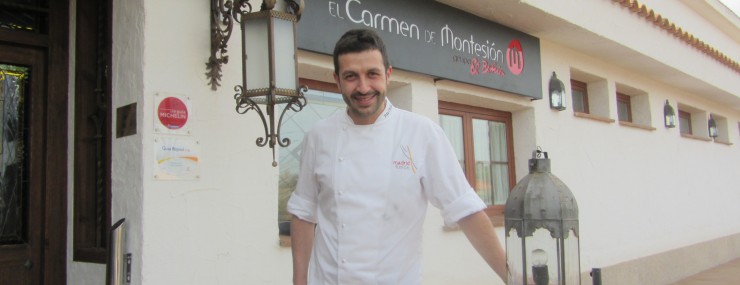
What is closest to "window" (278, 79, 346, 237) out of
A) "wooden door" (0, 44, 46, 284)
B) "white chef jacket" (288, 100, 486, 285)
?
"wooden door" (0, 44, 46, 284)

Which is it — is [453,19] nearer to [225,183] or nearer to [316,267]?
[225,183]

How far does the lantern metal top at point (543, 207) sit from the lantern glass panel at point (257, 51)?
1.45 metres

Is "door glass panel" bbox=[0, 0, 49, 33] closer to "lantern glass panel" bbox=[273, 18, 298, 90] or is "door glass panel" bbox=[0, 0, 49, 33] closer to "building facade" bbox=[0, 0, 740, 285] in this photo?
"building facade" bbox=[0, 0, 740, 285]

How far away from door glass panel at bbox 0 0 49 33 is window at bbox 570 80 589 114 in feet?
19.2

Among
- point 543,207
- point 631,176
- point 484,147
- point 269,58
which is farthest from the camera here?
point 631,176

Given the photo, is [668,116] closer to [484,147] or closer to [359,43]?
[484,147]

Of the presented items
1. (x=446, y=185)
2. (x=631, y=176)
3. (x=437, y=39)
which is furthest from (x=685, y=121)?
(x=446, y=185)

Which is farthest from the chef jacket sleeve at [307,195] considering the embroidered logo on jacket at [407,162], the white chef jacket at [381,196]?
the embroidered logo on jacket at [407,162]

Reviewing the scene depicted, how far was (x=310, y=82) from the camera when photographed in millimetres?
4449

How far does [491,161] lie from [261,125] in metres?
3.14

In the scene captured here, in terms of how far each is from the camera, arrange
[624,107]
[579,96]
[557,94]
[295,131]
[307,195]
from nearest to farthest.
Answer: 1. [307,195]
2. [295,131]
3. [557,94]
4. [579,96]
5. [624,107]

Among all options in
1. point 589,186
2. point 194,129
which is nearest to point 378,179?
point 194,129

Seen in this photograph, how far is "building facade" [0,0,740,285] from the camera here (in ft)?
10.6

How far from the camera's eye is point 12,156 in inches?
129
